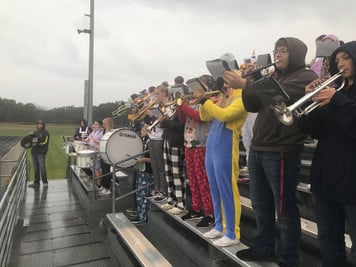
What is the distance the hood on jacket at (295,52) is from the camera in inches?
98.9

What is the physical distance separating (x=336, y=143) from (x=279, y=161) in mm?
469

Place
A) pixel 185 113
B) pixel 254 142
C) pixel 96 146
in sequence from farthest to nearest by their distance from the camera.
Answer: pixel 96 146
pixel 185 113
pixel 254 142

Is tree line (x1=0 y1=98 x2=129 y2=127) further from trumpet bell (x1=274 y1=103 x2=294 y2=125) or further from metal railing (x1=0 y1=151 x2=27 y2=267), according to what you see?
trumpet bell (x1=274 y1=103 x2=294 y2=125)

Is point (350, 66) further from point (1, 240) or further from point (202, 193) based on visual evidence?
point (1, 240)

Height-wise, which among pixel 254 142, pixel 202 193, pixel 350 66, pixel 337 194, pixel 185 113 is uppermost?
pixel 350 66

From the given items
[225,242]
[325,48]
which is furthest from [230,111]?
[225,242]

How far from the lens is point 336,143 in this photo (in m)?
2.09

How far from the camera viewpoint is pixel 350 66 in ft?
6.86

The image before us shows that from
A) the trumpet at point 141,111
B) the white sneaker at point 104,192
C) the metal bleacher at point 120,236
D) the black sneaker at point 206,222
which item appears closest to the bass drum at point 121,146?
the trumpet at point 141,111

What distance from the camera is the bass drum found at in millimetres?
6117

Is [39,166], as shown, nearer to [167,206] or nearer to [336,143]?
[167,206]

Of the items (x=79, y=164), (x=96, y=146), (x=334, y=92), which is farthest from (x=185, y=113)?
(x=79, y=164)

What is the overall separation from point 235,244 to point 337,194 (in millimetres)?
1296

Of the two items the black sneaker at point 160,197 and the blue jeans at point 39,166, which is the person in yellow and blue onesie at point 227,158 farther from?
the blue jeans at point 39,166
